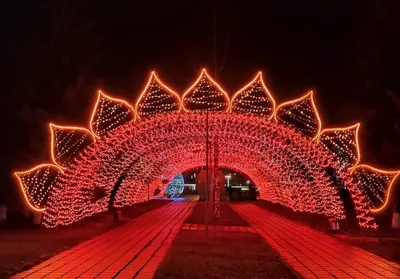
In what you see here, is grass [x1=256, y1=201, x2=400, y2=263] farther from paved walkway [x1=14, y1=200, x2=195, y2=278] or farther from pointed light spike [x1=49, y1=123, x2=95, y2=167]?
pointed light spike [x1=49, y1=123, x2=95, y2=167]

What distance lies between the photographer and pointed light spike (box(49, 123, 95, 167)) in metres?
16.9

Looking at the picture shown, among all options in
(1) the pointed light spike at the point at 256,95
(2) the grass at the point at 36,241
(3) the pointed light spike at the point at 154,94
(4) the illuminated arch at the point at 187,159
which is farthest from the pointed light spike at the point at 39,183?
(1) the pointed light spike at the point at 256,95

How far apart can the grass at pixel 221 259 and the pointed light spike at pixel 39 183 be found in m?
5.11

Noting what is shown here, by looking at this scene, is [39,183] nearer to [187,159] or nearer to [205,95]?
[205,95]

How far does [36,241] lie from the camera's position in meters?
13.2

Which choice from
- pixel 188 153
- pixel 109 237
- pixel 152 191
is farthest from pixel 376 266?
pixel 152 191

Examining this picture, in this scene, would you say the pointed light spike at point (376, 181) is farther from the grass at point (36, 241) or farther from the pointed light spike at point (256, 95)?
the grass at point (36, 241)

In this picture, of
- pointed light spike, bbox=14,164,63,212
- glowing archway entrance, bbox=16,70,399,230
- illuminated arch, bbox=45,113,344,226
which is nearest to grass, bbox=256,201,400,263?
glowing archway entrance, bbox=16,70,399,230

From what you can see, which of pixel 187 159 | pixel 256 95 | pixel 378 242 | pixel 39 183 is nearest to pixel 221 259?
pixel 378 242

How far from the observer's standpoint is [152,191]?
4412 cm

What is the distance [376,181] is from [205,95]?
6.41 metres

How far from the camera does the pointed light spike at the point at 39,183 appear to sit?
16.7m

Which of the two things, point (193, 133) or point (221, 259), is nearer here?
point (221, 259)

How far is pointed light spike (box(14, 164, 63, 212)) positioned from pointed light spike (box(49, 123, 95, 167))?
1.48 feet
